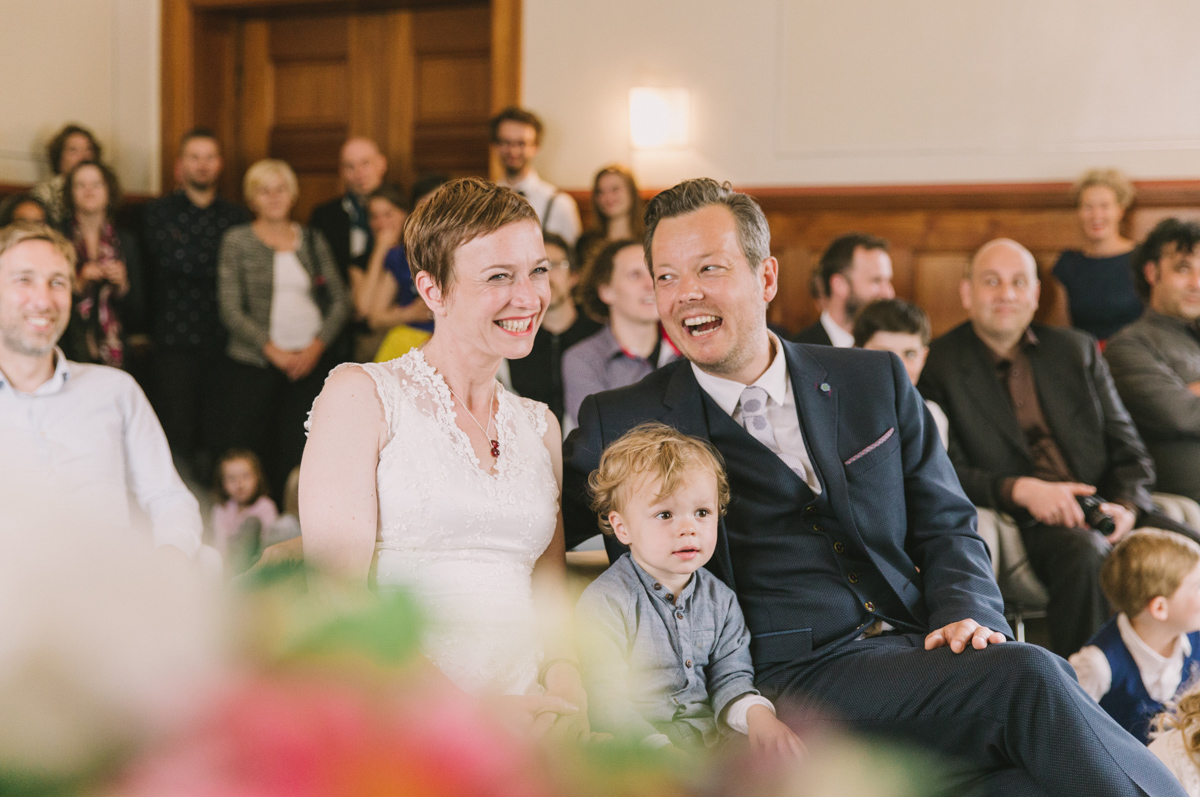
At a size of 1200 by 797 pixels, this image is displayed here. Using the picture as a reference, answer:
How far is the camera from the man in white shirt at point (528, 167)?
4562 millimetres

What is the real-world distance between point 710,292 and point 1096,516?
1561mm

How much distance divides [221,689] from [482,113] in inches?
210

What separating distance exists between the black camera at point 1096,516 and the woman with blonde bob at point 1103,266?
1.40 m

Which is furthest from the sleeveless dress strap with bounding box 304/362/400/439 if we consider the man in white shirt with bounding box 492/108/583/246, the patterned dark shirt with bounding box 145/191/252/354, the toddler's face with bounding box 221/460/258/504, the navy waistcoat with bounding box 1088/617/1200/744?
the patterned dark shirt with bounding box 145/191/252/354

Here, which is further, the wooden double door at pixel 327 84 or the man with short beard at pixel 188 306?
the wooden double door at pixel 327 84

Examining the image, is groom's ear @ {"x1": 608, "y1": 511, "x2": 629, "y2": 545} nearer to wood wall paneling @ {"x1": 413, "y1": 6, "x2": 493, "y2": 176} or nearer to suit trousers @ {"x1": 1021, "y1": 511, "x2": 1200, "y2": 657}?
suit trousers @ {"x1": 1021, "y1": 511, "x2": 1200, "y2": 657}

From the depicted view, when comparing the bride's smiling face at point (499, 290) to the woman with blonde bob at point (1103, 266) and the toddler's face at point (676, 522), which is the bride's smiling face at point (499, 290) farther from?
the woman with blonde bob at point (1103, 266)

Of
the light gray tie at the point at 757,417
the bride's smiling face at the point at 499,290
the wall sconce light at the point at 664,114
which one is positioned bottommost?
the light gray tie at the point at 757,417

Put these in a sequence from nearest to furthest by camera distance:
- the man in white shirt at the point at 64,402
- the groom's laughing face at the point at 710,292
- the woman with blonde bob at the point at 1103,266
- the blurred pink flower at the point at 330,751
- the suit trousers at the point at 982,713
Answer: the blurred pink flower at the point at 330,751, the suit trousers at the point at 982,713, the groom's laughing face at the point at 710,292, the man in white shirt at the point at 64,402, the woman with blonde bob at the point at 1103,266

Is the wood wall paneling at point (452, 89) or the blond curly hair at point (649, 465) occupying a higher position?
the wood wall paneling at point (452, 89)

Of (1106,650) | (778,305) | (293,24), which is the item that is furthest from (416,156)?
(1106,650)

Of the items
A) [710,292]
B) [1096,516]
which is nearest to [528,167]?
[1096,516]

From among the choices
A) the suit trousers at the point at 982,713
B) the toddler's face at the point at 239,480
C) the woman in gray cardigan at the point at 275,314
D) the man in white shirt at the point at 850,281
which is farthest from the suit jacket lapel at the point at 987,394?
the woman in gray cardigan at the point at 275,314

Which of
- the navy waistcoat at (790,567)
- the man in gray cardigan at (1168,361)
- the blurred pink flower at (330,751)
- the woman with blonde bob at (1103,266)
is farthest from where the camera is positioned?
the woman with blonde bob at (1103,266)
